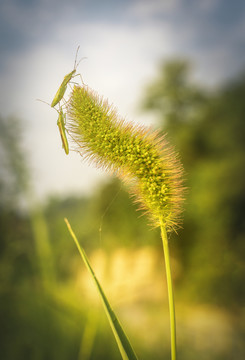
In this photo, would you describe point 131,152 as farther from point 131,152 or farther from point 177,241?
point 177,241

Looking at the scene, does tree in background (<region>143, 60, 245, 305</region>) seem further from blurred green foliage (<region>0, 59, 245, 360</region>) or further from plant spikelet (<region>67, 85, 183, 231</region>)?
plant spikelet (<region>67, 85, 183, 231</region>)

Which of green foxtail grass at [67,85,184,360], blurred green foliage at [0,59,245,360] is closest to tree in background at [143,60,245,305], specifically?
blurred green foliage at [0,59,245,360]

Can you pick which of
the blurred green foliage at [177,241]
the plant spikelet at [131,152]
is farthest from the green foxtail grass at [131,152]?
the blurred green foliage at [177,241]

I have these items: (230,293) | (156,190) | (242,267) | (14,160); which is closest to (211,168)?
(242,267)

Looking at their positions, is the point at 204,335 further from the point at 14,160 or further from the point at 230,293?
the point at 14,160

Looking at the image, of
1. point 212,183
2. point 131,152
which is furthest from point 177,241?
point 131,152

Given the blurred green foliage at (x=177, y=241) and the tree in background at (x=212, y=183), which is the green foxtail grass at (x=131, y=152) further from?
the tree in background at (x=212, y=183)
